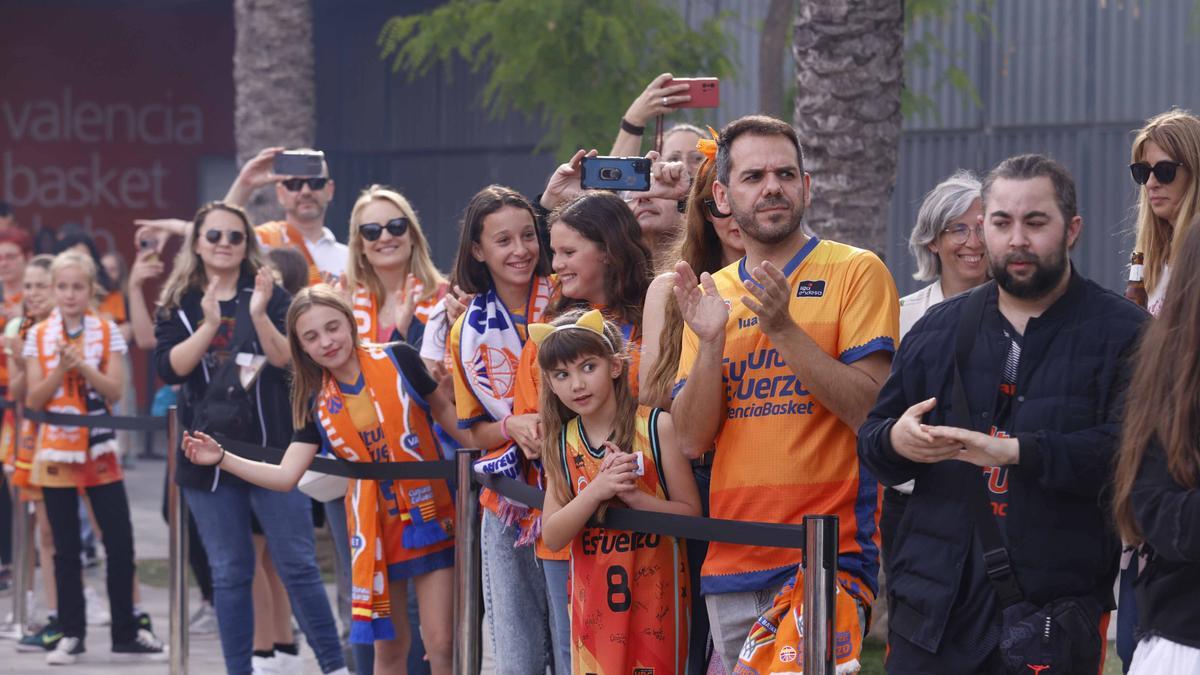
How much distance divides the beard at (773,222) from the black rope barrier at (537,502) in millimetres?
755

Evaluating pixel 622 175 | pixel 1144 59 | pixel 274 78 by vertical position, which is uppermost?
pixel 1144 59

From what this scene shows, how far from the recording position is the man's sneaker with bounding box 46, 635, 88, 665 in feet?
28.5

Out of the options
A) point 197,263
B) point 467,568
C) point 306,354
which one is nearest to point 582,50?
point 197,263

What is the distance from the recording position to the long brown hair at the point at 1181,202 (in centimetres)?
494

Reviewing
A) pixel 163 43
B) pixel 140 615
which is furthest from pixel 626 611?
pixel 163 43

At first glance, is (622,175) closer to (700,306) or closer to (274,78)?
(700,306)

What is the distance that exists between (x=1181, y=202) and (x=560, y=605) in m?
2.22

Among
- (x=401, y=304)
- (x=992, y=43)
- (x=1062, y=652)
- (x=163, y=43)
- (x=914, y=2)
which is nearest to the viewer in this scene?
(x=1062, y=652)

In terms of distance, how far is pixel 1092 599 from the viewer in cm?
385

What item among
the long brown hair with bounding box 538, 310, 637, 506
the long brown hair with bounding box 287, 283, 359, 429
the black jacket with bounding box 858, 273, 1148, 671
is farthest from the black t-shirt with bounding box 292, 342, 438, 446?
the black jacket with bounding box 858, 273, 1148, 671

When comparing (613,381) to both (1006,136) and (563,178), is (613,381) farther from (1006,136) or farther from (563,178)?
(1006,136)

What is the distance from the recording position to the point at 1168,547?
139 inches

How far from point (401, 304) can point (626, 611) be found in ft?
9.03

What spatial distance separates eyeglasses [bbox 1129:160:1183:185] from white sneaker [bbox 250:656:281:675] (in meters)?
4.32
